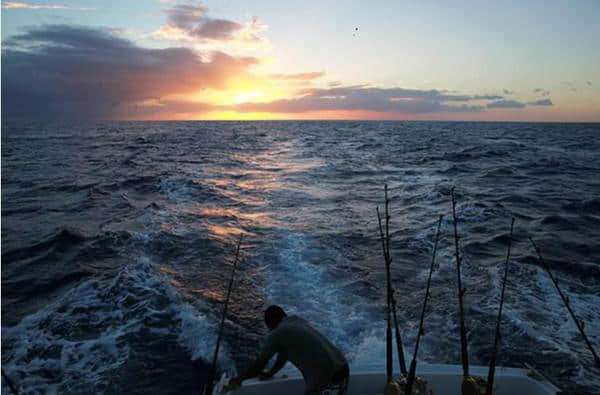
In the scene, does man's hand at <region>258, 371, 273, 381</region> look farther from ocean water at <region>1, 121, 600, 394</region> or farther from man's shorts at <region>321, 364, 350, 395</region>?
ocean water at <region>1, 121, 600, 394</region>

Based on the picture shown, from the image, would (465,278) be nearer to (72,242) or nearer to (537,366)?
(537,366)

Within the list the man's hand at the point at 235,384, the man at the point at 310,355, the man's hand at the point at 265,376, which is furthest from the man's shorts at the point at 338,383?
the man's hand at the point at 235,384

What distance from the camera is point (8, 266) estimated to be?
8000 millimetres

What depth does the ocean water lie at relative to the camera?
5023 mm

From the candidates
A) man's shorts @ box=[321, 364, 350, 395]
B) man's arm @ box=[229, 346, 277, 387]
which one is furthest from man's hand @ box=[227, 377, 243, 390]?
man's shorts @ box=[321, 364, 350, 395]

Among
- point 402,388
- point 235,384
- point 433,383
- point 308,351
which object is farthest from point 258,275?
point 402,388

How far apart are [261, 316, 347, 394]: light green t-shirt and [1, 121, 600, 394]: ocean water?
6.02ft

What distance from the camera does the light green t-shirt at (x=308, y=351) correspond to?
317cm

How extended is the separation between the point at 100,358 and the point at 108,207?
8.97 metres

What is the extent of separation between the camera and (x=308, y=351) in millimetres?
3205

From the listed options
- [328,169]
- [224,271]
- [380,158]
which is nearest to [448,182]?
[328,169]

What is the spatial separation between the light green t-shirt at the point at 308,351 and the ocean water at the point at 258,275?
6.02ft

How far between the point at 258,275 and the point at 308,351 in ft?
15.0

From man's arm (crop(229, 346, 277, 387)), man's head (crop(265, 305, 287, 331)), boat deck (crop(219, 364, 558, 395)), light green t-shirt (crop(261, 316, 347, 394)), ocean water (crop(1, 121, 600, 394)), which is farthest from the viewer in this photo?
ocean water (crop(1, 121, 600, 394))
